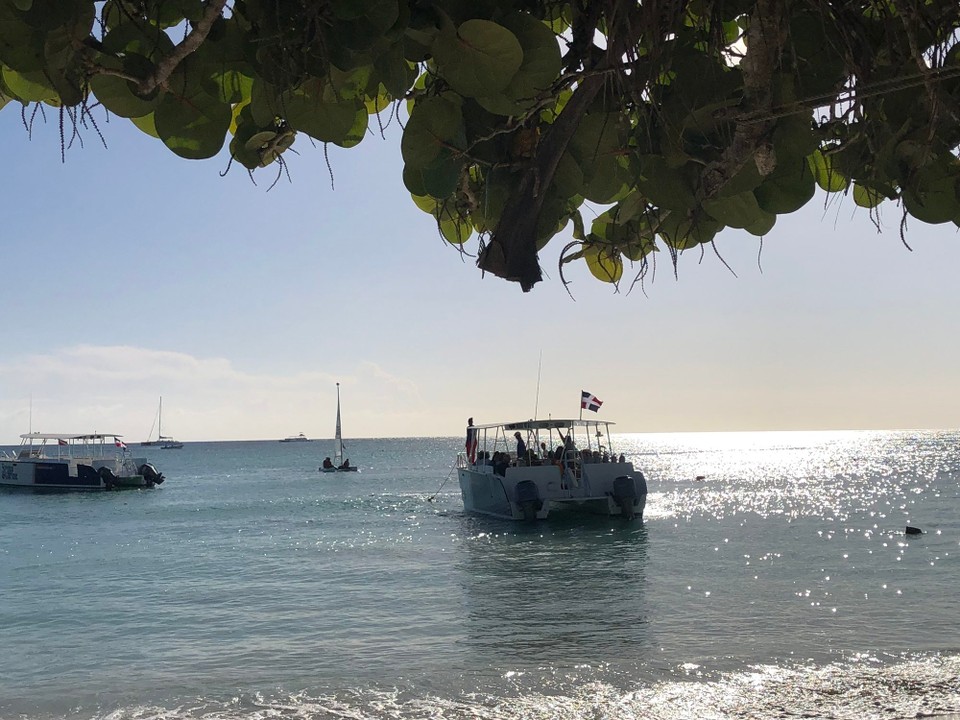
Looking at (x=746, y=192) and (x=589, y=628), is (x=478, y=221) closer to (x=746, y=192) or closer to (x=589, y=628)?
(x=746, y=192)

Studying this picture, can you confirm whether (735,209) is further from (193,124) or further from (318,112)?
(193,124)

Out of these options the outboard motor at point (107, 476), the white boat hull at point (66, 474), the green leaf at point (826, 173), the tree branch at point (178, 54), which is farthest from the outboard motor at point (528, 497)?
the white boat hull at point (66, 474)

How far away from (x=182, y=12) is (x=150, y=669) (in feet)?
47.0

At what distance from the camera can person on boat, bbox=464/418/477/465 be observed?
31.1 meters

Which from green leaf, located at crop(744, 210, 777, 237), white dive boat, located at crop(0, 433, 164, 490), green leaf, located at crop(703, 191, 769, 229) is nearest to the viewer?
green leaf, located at crop(703, 191, 769, 229)

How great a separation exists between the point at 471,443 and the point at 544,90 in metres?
30.8

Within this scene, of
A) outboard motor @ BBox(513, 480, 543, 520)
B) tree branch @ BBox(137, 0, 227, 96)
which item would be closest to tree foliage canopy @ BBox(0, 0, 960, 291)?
tree branch @ BBox(137, 0, 227, 96)

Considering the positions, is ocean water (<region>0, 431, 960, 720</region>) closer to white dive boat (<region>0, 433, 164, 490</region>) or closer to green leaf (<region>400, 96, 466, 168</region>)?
green leaf (<region>400, 96, 466, 168</region>)

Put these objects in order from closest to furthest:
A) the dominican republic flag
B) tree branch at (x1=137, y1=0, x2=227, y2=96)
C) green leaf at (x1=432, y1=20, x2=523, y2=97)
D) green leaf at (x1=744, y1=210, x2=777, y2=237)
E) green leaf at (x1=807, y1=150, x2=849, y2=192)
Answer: green leaf at (x1=432, y1=20, x2=523, y2=97) < tree branch at (x1=137, y1=0, x2=227, y2=96) < green leaf at (x1=744, y1=210, x2=777, y2=237) < green leaf at (x1=807, y1=150, x2=849, y2=192) < the dominican republic flag

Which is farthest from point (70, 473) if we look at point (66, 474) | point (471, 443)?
point (471, 443)

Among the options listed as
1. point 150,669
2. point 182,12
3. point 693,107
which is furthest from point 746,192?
point 150,669

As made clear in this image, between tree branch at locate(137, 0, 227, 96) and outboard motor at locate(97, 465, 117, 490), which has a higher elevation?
tree branch at locate(137, 0, 227, 96)

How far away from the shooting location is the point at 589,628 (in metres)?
15.6

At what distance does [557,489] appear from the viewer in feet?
96.5
